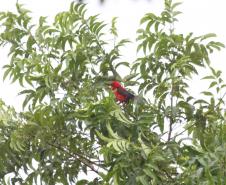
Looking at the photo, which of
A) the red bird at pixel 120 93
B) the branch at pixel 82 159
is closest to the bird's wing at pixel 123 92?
the red bird at pixel 120 93

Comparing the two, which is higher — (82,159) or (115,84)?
(115,84)

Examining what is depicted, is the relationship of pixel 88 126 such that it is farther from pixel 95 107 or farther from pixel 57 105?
pixel 57 105

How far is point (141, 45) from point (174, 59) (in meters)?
0.18


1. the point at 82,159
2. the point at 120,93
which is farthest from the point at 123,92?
the point at 82,159

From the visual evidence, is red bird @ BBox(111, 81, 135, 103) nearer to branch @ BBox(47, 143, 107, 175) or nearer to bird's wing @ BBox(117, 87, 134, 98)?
bird's wing @ BBox(117, 87, 134, 98)

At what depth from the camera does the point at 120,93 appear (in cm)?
229

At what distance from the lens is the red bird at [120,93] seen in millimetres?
2289

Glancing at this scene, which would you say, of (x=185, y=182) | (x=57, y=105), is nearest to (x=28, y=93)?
(x=57, y=105)

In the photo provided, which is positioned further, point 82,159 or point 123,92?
point 82,159

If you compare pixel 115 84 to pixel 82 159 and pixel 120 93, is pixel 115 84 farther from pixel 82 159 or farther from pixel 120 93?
pixel 82 159

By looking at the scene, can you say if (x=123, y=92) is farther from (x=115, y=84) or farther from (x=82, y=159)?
(x=82, y=159)

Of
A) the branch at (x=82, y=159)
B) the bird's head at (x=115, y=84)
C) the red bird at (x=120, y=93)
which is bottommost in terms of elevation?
the branch at (x=82, y=159)

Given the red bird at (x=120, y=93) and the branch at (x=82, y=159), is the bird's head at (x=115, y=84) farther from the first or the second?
the branch at (x=82, y=159)

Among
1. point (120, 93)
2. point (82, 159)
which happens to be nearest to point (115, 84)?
point (120, 93)
